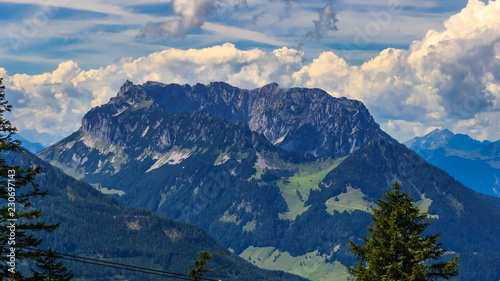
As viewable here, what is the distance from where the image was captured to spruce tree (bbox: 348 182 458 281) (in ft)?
179

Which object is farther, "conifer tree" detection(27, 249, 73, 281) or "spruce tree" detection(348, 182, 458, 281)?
"conifer tree" detection(27, 249, 73, 281)

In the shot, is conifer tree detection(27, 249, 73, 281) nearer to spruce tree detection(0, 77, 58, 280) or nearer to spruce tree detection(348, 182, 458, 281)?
spruce tree detection(0, 77, 58, 280)

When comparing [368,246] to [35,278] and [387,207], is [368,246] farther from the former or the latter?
[35,278]

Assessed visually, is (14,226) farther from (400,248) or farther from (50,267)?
(400,248)

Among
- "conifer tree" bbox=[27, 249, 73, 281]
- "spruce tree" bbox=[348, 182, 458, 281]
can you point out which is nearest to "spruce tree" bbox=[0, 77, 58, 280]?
"conifer tree" bbox=[27, 249, 73, 281]

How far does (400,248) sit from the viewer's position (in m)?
55.8

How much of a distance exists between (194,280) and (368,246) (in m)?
17.2

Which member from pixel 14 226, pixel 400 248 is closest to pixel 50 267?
pixel 14 226

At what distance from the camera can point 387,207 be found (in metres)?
58.7

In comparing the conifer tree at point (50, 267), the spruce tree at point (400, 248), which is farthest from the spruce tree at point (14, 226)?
the spruce tree at point (400, 248)

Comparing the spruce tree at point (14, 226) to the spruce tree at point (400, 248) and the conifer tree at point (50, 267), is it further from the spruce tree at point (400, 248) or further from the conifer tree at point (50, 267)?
the spruce tree at point (400, 248)

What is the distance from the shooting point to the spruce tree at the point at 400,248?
179 feet

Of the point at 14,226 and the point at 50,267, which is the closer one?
the point at 14,226

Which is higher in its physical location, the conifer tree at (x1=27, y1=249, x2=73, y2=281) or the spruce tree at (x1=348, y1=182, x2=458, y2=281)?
the spruce tree at (x1=348, y1=182, x2=458, y2=281)
